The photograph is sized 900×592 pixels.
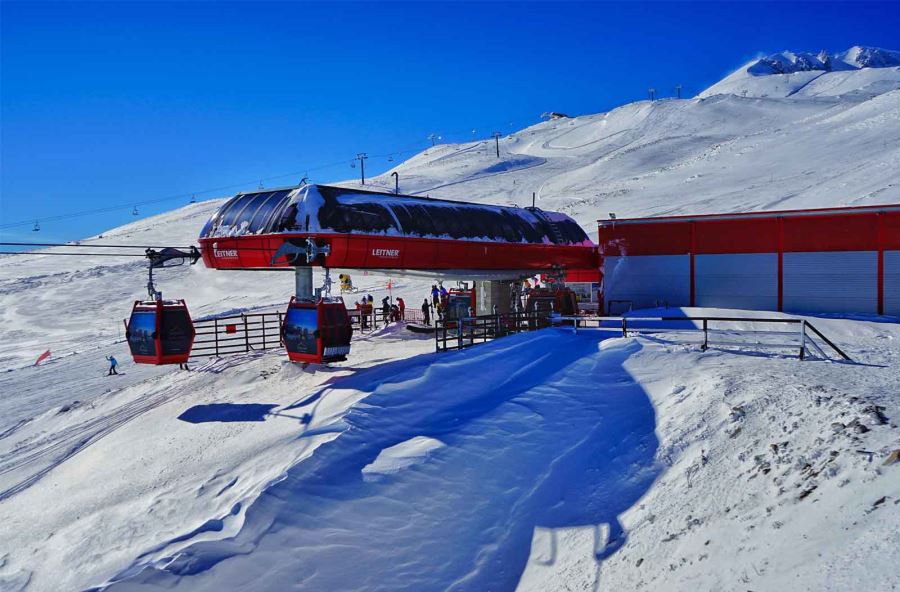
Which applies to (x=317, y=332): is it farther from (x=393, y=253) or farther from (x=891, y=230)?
(x=891, y=230)

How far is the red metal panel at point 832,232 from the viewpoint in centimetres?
2259

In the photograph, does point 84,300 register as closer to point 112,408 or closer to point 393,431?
point 112,408

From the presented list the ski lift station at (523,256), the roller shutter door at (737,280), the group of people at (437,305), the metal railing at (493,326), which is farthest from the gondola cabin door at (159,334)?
the roller shutter door at (737,280)

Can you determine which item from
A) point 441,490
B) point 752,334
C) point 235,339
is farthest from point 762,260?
point 235,339

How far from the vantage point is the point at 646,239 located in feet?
84.6

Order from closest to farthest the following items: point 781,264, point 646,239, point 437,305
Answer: point 781,264 < point 646,239 < point 437,305

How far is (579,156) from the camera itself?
104 meters

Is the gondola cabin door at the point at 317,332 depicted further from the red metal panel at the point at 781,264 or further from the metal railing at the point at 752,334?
the red metal panel at the point at 781,264

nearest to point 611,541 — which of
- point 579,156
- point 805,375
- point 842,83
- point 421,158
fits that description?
point 805,375

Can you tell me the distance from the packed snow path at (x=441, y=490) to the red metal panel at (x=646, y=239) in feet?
42.1

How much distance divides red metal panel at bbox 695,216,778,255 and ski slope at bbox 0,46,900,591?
13.2ft

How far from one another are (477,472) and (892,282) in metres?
19.1

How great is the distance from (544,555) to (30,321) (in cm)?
4427

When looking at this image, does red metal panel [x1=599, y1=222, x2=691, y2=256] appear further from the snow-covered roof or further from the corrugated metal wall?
the snow-covered roof
